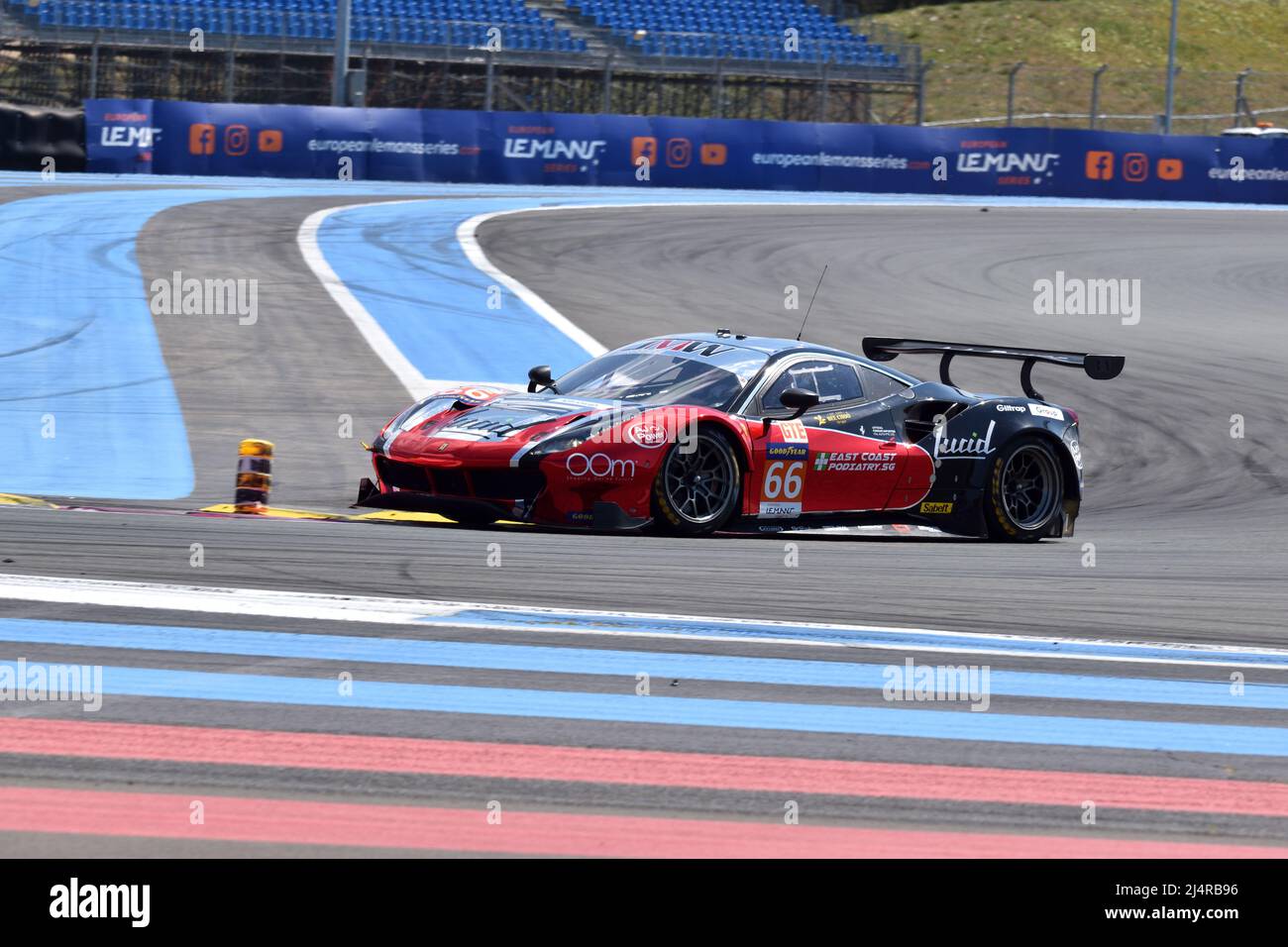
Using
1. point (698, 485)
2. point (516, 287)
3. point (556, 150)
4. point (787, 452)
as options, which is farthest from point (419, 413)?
point (556, 150)

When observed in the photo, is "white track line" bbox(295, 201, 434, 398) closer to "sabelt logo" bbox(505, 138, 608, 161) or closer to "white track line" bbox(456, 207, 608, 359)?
"white track line" bbox(456, 207, 608, 359)

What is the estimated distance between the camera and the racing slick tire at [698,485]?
1015 cm

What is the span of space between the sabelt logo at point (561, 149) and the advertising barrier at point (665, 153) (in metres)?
0.02

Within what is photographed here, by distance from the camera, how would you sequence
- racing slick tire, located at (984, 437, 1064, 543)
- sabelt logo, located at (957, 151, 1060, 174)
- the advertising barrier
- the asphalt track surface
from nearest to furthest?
the asphalt track surface < racing slick tire, located at (984, 437, 1064, 543) < the advertising barrier < sabelt logo, located at (957, 151, 1060, 174)

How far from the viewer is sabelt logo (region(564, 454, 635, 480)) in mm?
9945

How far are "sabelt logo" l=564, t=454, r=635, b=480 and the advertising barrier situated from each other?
25.8m

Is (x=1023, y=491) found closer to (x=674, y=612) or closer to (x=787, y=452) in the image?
(x=787, y=452)

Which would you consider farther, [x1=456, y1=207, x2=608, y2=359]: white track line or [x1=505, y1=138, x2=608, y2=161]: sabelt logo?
[x1=505, y1=138, x2=608, y2=161]: sabelt logo

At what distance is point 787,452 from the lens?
10.7 metres

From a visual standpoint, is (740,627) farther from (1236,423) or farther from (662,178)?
(662,178)

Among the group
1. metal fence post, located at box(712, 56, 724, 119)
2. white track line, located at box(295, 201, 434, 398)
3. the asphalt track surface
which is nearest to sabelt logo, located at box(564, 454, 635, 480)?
the asphalt track surface

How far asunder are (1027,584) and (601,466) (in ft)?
7.90

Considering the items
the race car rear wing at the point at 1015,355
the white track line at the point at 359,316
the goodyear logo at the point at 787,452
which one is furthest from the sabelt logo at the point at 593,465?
the white track line at the point at 359,316

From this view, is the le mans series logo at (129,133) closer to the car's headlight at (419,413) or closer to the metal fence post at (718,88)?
the metal fence post at (718,88)
